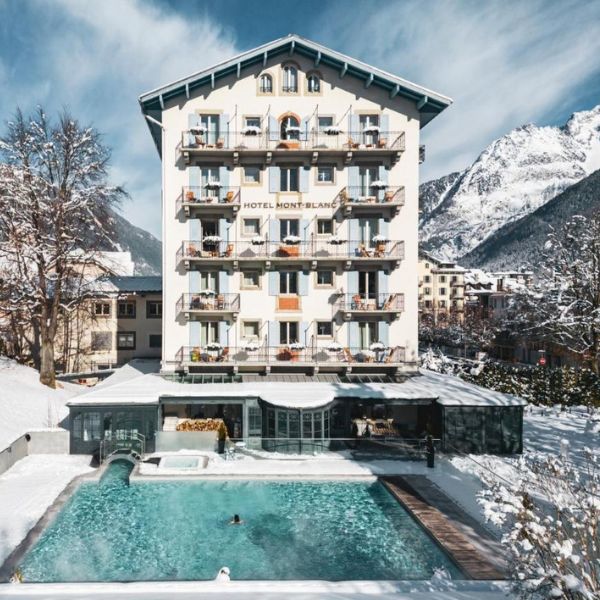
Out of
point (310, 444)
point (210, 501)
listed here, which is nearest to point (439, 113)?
point (310, 444)

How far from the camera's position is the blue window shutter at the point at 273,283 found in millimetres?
27000

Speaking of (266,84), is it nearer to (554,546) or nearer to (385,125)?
(385,125)

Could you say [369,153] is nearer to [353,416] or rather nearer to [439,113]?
[439,113]

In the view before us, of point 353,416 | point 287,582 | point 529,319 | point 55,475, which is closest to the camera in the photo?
point 287,582

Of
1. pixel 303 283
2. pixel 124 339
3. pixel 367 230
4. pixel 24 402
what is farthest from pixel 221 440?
pixel 124 339

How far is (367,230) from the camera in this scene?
27.3 m

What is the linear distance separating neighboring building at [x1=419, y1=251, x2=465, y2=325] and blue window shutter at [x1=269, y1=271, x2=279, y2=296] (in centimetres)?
7323

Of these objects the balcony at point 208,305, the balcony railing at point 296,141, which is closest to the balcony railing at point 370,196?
the balcony railing at point 296,141

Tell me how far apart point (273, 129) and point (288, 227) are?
6142 mm

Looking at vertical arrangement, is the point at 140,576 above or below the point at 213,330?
below

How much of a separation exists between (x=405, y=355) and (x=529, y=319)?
28.6 m

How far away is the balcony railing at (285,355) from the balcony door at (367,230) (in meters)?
6.91

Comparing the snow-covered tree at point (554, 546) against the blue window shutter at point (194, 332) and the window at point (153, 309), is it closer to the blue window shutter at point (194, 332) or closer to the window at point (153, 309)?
the blue window shutter at point (194, 332)

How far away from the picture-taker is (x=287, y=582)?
11930mm
